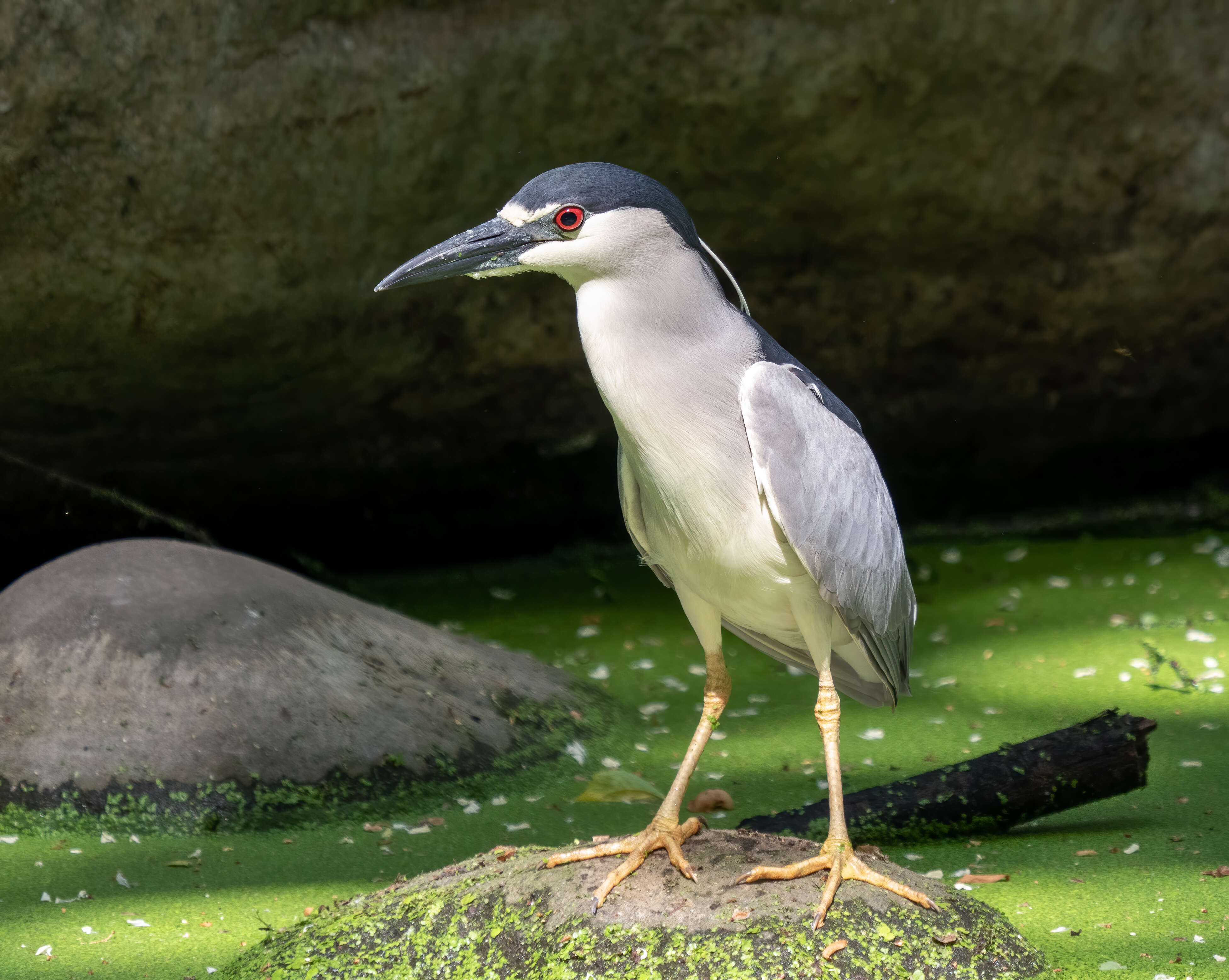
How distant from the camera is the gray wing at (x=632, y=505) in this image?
7.32 ft

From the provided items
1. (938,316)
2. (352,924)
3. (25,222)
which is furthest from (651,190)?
(938,316)

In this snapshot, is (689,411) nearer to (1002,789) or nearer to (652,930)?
(652,930)

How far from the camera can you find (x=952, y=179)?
4.27 metres

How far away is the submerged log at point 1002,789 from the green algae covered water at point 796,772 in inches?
3.1

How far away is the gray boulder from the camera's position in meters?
2.82

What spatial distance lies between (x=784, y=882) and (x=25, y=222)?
2703 millimetres

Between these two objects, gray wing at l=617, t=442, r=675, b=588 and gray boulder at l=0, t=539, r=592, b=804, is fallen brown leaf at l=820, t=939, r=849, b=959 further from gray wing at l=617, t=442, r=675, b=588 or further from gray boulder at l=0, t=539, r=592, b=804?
gray boulder at l=0, t=539, r=592, b=804

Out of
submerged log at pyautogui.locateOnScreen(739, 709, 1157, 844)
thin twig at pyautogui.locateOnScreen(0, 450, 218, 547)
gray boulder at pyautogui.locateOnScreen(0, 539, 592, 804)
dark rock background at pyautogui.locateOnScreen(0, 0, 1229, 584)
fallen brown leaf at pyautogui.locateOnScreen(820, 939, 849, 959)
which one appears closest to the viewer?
fallen brown leaf at pyautogui.locateOnScreen(820, 939, 849, 959)

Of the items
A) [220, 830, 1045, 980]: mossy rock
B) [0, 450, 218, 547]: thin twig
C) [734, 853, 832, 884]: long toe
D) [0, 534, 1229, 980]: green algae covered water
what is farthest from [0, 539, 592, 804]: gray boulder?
[734, 853, 832, 884]: long toe

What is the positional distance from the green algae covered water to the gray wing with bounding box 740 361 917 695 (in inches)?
26.3

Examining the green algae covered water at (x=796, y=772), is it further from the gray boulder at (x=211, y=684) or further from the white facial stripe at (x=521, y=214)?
the white facial stripe at (x=521, y=214)

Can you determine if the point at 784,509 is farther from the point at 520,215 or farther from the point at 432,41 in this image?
the point at 432,41

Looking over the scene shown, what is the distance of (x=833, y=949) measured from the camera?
6.26 ft

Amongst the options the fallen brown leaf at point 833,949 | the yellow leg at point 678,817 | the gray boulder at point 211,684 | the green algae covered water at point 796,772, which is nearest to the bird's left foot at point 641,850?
the yellow leg at point 678,817
